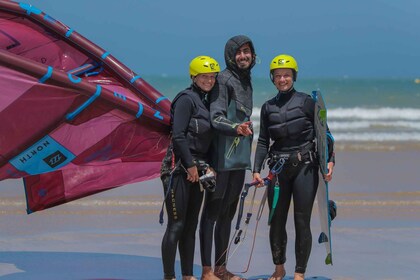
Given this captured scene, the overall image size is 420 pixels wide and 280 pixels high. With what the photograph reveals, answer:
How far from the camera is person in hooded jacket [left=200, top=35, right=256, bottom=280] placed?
6086 millimetres

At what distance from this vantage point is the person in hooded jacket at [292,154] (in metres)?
6.12

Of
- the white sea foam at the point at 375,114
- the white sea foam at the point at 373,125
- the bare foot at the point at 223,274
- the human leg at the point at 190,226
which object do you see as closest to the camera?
the human leg at the point at 190,226

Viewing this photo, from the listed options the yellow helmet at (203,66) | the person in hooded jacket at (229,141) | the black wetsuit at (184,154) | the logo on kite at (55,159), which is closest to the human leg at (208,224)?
the person in hooded jacket at (229,141)

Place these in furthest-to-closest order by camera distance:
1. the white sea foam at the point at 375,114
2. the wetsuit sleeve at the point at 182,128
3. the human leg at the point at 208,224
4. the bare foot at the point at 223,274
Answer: the white sea foam at the point at 375,114 < the bare foot at the point at 223,274 < the human leg at the point at 208,224 < the wetsuit sleeve at the point at 182,128

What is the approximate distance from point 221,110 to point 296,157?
636 mm

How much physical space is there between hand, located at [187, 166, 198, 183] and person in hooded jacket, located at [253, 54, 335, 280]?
20.2 inches

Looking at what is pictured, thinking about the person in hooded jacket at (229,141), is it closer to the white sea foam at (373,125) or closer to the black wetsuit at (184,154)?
the black wetsuit at (184,154)

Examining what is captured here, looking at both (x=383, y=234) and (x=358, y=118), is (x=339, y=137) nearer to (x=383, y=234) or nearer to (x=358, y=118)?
(x=358, y=118)

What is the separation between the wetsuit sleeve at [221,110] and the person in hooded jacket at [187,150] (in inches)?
2.2

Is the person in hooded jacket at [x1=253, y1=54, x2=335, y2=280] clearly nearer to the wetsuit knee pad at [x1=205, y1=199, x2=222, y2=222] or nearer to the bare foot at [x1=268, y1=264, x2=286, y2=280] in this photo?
the bare foot at [x1=268, y1=264, x2=286, y2=280]

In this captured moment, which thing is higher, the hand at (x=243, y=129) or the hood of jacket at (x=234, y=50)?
the hood of jacket at (x=234, y=50)

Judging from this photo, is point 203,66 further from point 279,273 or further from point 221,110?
point 279,273

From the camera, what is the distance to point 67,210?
31.9 feet

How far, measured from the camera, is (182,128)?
5832 mm
